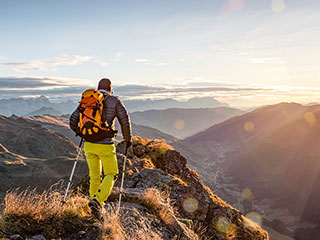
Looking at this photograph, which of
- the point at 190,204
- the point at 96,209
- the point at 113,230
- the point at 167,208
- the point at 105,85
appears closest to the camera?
the point at 113,230

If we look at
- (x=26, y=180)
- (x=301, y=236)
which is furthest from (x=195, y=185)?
(x=301, y=236)

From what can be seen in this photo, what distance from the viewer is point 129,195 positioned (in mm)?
7477

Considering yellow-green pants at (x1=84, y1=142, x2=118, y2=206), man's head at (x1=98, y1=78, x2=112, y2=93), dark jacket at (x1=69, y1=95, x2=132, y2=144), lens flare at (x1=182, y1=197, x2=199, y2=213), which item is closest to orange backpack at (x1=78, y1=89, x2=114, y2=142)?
dark jacket at (x1=69, y1=95, x2=132, y2=144)

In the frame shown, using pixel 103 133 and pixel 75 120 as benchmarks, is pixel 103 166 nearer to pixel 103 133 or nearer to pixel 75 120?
pixel 103 133

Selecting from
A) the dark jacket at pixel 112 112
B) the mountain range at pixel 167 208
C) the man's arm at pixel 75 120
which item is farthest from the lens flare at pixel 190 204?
the man's arm at pixel 75 120

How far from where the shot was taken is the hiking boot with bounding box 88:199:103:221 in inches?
218

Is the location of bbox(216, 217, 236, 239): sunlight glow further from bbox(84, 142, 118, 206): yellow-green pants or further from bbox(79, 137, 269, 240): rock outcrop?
bbox(84, 142, 118, 206): yellow-green pants

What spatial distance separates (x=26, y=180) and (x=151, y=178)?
77950 millimetres

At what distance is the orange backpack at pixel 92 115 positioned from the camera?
5.82m

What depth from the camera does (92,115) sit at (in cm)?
585

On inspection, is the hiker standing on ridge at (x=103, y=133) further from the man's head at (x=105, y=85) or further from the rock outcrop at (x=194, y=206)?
the rock outcrop at (x=194, y=206)

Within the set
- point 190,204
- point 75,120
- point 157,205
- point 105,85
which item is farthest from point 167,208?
point 105,85

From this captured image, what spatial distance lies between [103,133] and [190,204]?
5.34m

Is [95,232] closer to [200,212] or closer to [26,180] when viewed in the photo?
[200,212]
